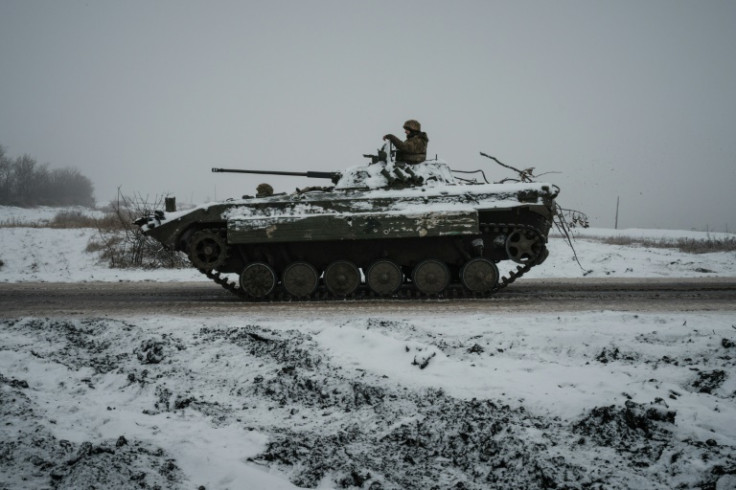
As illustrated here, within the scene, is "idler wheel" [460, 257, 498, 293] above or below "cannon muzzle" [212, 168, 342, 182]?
below

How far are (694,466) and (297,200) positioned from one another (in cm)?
829

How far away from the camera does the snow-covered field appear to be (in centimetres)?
351

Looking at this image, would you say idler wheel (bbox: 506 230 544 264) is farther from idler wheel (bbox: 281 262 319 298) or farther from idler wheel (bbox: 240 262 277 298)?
idler wheel (bbox: 240 262 277 298)

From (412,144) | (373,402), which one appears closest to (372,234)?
(412,144)

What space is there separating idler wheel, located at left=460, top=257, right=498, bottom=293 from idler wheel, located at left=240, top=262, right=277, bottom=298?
3.64m

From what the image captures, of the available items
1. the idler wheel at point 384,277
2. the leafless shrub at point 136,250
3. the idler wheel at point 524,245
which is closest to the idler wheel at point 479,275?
the idler wheel at point 524,245

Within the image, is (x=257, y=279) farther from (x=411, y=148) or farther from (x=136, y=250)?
(x=136, y=250)

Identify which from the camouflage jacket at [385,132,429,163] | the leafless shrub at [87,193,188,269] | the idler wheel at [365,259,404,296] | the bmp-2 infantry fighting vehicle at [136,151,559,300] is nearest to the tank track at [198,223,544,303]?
the bmp-2 infantry fighting vehicle at [136,151,559,300]

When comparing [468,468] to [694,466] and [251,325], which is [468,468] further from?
[251,325]

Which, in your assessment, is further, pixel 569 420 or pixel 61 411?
pixel 61 411

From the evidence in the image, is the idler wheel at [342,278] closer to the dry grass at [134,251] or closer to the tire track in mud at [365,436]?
the tire track in mud at [365,436]

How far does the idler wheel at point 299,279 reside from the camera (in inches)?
424

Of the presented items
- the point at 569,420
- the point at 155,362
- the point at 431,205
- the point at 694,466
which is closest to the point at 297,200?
the point at 431,205

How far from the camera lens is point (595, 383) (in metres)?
4.82
